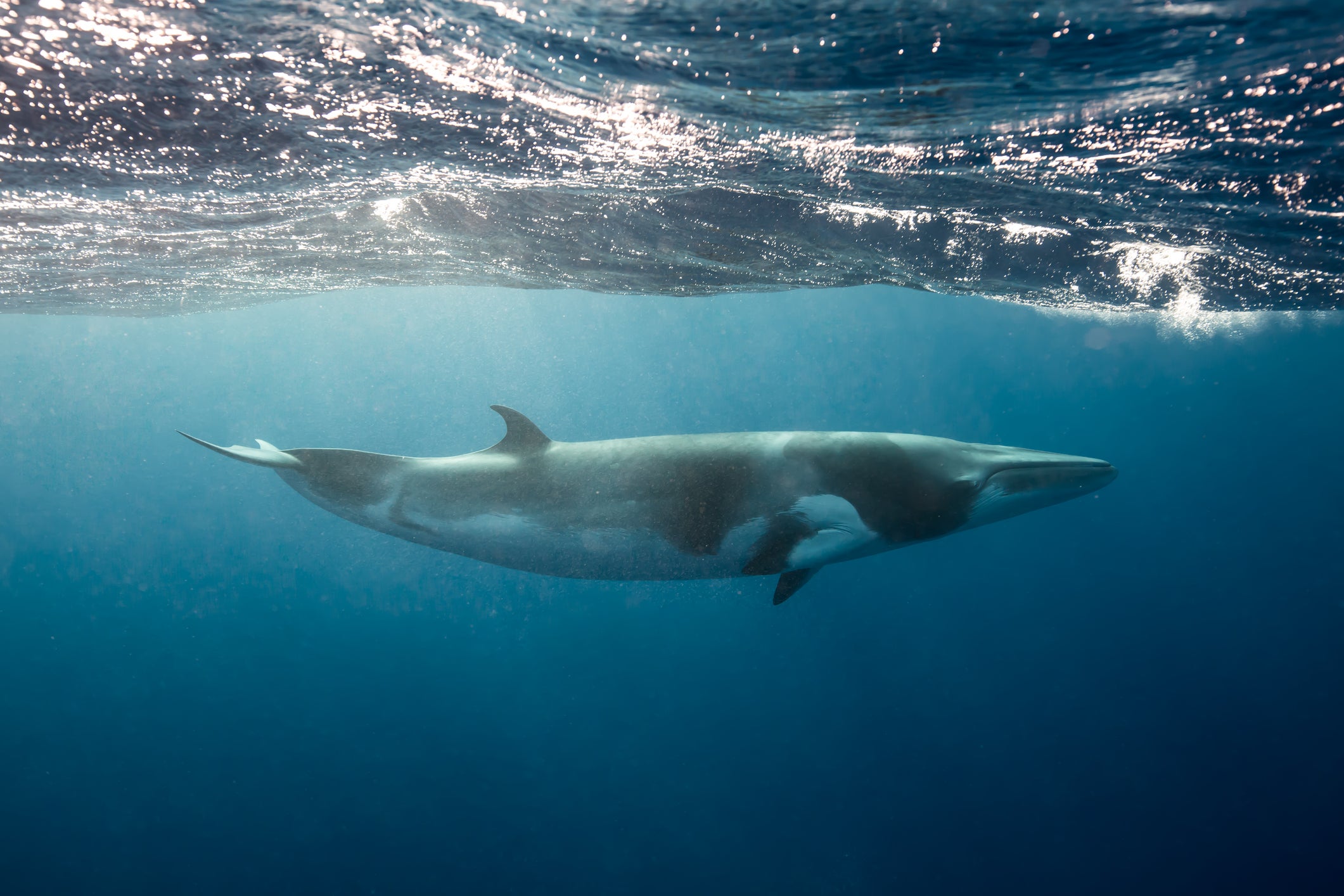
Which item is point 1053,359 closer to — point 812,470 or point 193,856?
point 812,470

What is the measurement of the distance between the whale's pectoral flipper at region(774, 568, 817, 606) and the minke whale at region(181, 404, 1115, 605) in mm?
550

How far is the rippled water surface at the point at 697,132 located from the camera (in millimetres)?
4055

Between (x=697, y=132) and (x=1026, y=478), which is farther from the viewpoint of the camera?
(x=697, y=132)

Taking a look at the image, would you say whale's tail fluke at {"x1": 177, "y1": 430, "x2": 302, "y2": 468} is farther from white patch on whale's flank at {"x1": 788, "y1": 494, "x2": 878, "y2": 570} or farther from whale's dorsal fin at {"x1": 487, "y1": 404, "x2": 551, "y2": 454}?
white patch on whale's flank at {"x1": 788, "y1": 494, "x2": 878, "y2": 570}

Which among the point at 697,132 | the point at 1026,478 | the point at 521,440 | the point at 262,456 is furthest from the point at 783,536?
the point at 262,456

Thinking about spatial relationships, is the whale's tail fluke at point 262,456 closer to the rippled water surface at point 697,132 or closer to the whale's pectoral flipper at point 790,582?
the rippled water surface at point 697,132

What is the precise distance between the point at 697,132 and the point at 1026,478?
4590 mm

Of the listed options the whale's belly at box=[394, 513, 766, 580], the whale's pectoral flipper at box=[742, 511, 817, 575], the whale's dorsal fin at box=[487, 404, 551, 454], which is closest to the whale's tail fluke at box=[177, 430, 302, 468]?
the whale's belly at box=[394, 513, 766, 580]

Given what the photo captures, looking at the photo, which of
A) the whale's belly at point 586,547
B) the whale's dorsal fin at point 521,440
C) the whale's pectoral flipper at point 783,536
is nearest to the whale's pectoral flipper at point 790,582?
the whale's belly at point 586,547

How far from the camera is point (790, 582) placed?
22.6ft

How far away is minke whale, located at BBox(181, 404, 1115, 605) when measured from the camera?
229 inches

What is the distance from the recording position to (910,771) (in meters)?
28.0

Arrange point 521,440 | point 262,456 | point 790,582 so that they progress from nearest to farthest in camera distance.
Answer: point 262,456, point 521,440, point 790,582

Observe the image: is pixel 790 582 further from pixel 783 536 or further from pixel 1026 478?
pixel 1026 478
